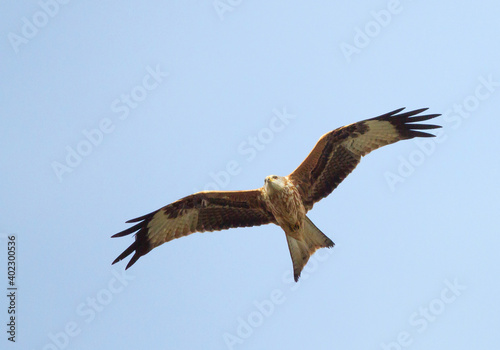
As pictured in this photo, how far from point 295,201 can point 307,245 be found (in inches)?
32.6

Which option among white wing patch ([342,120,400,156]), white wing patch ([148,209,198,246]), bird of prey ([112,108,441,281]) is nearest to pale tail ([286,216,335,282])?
bird of prey ([112,108,441,281])

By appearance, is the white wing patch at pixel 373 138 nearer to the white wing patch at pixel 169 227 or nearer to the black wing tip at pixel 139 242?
the white wing patch at pixel 169 227

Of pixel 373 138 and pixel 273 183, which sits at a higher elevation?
pixel 273 183

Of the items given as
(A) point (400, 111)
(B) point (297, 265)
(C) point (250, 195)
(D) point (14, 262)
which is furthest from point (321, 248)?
(D) point (14, 262)

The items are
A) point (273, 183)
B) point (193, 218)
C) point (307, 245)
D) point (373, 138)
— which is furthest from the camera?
point (193, 218)

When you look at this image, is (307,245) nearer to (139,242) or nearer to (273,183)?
(273,183)

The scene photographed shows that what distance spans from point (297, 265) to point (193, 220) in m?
2.06

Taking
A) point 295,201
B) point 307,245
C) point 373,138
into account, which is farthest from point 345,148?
point 307,245

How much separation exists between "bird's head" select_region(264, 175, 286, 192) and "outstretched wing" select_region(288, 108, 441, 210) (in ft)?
1.39

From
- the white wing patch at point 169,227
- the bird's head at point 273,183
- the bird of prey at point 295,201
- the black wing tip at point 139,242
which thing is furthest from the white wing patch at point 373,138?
the black wing tip at point 139,242

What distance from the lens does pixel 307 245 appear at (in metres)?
16.5

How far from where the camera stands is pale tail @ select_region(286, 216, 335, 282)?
1645 cm

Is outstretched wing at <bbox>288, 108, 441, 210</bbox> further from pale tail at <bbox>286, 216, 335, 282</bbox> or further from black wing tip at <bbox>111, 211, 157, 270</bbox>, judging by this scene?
black wing tip at <bbox>111, 211, 157, 270</bbox>

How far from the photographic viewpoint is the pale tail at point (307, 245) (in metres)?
16.5
